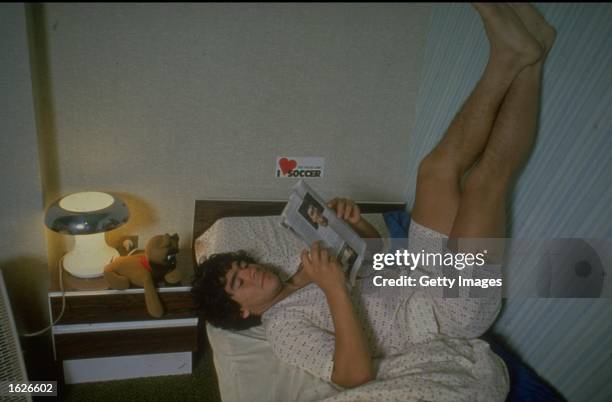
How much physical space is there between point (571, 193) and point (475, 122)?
0.37m

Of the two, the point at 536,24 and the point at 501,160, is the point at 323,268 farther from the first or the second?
the point at 536,24

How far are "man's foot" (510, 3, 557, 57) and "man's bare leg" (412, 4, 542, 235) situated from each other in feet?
0.12

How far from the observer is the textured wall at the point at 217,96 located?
1.77m

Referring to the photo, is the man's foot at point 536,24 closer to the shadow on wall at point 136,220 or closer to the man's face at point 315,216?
the man's face at point 315,216

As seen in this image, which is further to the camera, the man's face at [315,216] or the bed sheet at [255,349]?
the man's face at [315,216]

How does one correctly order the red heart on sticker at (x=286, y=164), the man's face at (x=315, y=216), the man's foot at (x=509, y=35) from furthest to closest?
1. the red heart on sticker at (x=286, y=164)
2. the man's face at (x=315, y=216)
3. the man's foot at (x=509, y=35)

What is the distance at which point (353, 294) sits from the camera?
5.16ft

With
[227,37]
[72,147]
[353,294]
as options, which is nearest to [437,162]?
[353,294]

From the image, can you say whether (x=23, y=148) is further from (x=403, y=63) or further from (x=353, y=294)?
(x=403, y=63)

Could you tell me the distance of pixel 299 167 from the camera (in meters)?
2.17

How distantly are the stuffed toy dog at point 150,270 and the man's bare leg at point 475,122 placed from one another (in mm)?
982

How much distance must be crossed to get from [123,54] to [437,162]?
1.32m

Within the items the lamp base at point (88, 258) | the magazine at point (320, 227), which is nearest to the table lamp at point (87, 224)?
the lamp base at point (88, 258)
